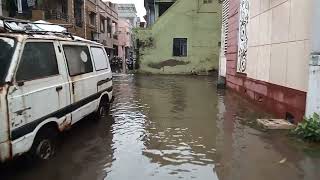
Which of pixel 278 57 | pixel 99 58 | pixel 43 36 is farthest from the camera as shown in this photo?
pixel 278 57

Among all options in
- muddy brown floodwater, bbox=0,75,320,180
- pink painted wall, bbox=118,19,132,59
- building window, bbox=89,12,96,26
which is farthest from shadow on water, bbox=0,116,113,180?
pink painted wall, bbox=118,19,132,59

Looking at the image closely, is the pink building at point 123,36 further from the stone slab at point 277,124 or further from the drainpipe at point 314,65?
the drainpipe at point 314,65

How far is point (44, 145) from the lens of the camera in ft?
17.8

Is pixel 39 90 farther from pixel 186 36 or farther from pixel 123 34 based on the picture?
pixel 123 34

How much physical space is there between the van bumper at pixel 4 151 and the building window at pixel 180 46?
24.3 m

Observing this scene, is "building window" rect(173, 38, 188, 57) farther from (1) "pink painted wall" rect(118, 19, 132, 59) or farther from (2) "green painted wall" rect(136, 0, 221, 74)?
(1) "pink painted wall" rect(118, 19, 132, 59)

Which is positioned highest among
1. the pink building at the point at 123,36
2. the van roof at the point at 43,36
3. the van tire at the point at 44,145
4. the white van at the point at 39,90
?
the pink building at the point at 123,36

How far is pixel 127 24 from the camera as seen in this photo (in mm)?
64500

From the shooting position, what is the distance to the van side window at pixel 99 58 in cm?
833

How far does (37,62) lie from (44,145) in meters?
1.23

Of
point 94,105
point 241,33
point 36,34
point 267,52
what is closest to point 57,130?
point 36,34

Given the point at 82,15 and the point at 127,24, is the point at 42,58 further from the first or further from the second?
the point at 127,24

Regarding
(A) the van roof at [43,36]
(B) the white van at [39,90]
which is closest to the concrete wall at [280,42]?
(B) the white van at [39,90]

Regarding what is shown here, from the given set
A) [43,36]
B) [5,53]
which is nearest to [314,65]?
[43,36]
